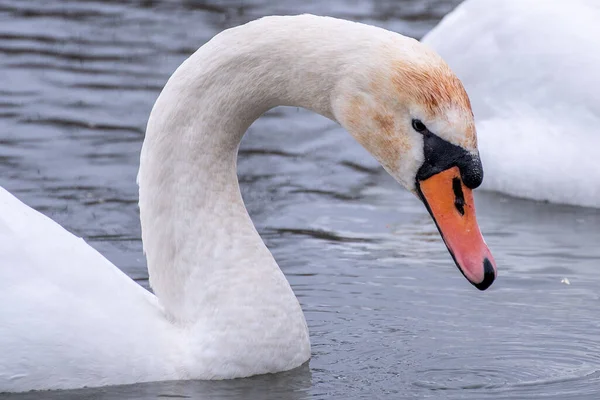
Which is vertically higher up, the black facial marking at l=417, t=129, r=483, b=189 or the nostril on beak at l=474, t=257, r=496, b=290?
the black facial marking at l=417, t=129, r=483, b=189

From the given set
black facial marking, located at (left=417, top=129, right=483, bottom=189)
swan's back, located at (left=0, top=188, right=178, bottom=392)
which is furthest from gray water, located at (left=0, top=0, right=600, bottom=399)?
black facial marking, located at (left=417, top=129, right=483, bottom=189)

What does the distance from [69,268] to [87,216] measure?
250cm

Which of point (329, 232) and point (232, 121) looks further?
point (329, 232)

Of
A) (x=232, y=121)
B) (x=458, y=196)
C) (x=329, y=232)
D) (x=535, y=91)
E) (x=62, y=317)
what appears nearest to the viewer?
(x=458, y=196)

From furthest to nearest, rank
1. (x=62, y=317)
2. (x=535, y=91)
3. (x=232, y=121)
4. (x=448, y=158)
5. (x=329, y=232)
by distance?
1. (x=535, y=91)
2. (x=329, y=232)
3. (x=232, y=121)
4. (x=62, y=317)
5. (x=448, y=158)

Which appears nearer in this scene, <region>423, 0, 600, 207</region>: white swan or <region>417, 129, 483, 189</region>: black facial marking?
<region>417, 129, 483, 189</region>: black facial marking

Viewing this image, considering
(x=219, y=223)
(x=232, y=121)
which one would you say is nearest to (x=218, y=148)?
(x=232, y=121)

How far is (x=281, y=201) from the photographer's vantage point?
8555mm

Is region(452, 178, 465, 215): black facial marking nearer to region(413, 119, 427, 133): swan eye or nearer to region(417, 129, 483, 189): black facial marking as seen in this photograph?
region(417, 129, 483, 189): black facial marking

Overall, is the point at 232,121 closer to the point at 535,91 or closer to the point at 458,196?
the point at 458,196

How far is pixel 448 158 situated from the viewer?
5188mm

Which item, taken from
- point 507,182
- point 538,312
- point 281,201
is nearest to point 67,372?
point 538,312

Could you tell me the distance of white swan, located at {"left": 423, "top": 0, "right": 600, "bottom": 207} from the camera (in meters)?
8.70

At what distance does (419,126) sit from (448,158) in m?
0.14
